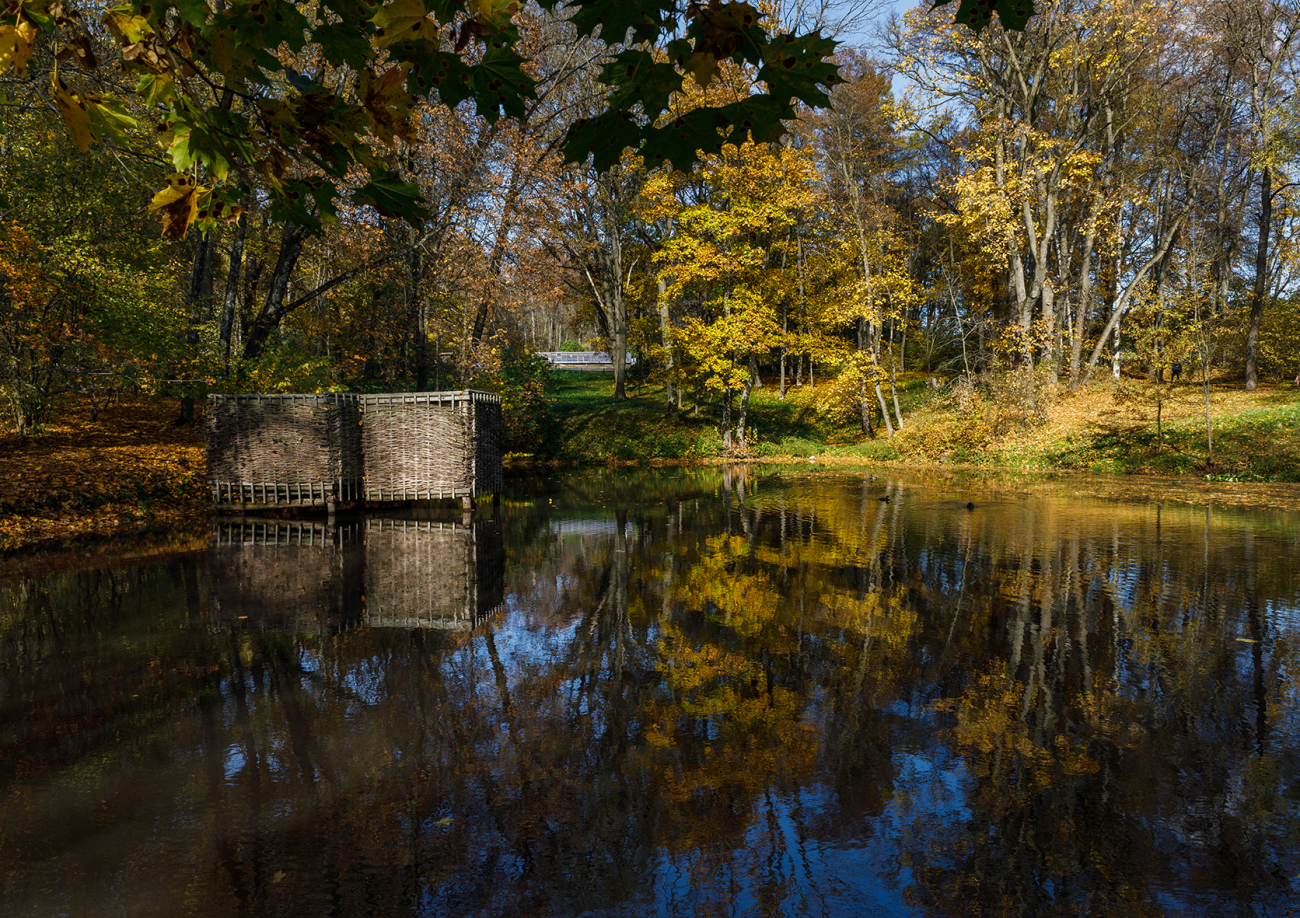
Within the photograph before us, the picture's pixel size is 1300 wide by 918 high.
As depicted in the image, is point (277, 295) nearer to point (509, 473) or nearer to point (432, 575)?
point (509, 473)

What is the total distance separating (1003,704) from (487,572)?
595 centimetres

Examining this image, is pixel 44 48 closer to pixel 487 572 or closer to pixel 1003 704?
pixel 487 572

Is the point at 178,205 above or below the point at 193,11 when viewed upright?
below

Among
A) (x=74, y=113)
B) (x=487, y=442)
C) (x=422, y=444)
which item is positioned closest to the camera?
(x=74, y=113)

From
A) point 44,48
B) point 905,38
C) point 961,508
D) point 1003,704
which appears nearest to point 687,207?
Answer: point 905,38

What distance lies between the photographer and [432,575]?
8.53 m

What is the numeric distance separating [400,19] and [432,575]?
7.07 meters

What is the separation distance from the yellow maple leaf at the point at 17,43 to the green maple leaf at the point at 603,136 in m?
1.60

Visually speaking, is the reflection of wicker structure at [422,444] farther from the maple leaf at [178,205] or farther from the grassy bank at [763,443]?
the maple leaf at [178,205]

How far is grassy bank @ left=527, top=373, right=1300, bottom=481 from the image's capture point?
18891mm

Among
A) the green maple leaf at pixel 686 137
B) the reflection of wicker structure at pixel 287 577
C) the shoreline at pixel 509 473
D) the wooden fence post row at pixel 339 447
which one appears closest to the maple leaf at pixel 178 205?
the green maple leaf at pixel 686 137

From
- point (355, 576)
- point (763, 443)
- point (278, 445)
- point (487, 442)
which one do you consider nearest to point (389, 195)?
point (355, 576)

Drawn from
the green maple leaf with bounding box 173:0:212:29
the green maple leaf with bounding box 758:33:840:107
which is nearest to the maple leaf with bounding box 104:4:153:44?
the green maple leaf with bounding box 173:0:212:29

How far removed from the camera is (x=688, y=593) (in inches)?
291
